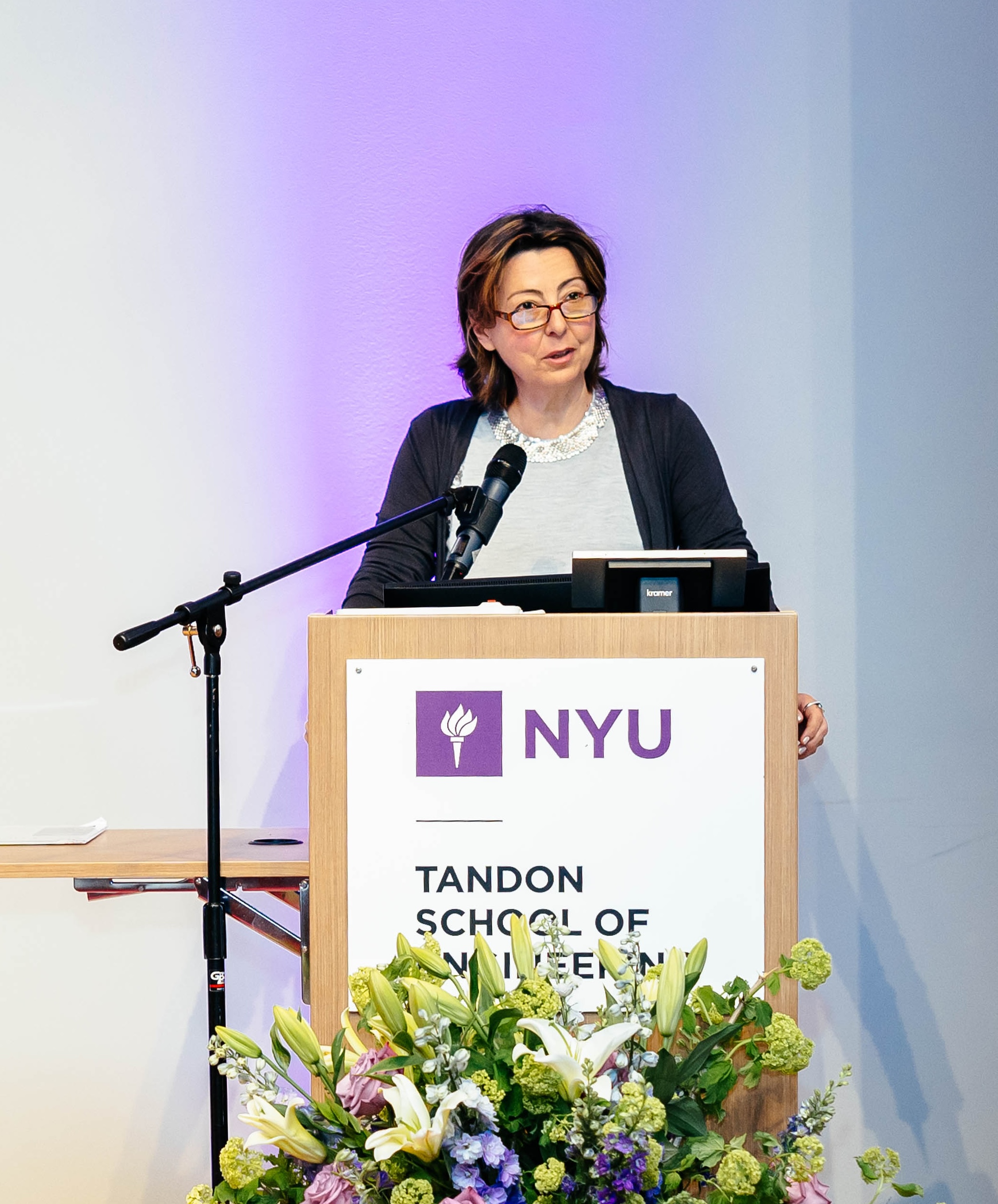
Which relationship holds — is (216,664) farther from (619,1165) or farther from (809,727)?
(619,1165)

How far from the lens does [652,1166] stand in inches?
33.4

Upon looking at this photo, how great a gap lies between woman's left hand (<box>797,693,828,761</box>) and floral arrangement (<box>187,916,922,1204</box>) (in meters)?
0.56

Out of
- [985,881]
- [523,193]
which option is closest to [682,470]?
[523,193]

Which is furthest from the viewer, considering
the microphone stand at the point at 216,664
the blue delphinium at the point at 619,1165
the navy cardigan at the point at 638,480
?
the navy cardigan at the point at 638,480

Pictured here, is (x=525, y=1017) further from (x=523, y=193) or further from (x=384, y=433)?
(x=523, y=193)

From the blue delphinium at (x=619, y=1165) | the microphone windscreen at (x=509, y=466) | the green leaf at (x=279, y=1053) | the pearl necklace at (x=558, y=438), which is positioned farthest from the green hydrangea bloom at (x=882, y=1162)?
the pearl necklace at (x=558, y=438)

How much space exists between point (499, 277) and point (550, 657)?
1.25m

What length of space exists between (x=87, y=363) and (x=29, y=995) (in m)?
1.39

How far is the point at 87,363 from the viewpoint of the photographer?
2801 millimetres

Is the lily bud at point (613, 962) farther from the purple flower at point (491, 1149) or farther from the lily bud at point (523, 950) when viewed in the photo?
the purple flower at point (491, 1149)

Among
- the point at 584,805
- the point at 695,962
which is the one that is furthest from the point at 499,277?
the point at 695,962

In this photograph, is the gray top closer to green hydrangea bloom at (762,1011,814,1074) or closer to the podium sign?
the podium sign

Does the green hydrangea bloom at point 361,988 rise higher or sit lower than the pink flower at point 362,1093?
higher

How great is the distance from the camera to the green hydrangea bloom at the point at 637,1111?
0.83m
